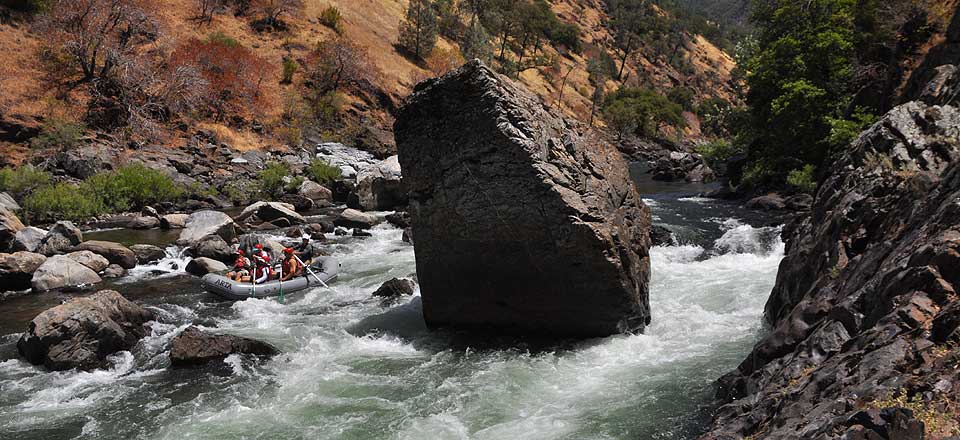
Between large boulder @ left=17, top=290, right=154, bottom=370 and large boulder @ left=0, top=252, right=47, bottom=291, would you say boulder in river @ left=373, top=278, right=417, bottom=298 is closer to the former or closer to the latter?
large boulder @ left=17, top=290, right=154, bottom=370

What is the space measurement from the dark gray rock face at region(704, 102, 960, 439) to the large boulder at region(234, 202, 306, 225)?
17.8 meters

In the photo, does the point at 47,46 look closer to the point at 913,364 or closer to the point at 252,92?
the point at 252,92

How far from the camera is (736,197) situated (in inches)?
1028

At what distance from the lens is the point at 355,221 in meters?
22.0

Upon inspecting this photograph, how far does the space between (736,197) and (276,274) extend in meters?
20.2

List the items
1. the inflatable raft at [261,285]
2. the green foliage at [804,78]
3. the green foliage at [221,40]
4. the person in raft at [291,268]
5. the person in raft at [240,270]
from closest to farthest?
the inflatable raft at [261,285]
the person in raft at [240,270]
the person in raft at [291,268]
the green foliage at [804,78]
the green foliage at [221,40]

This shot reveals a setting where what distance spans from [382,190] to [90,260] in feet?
41.4

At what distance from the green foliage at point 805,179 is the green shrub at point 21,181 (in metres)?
27.1

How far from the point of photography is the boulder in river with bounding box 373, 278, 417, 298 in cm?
1277

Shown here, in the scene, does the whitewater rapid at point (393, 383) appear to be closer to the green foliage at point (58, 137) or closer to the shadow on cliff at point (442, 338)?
the shadow on cliff at point (442, 338)

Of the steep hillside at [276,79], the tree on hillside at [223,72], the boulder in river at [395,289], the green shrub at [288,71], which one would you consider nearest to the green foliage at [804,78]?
the boulder in river at [395,289]

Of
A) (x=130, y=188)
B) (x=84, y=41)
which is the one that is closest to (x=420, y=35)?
(x=84, y=41)

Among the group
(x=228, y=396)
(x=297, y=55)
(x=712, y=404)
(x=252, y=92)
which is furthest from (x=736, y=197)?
(x=297, y=55)

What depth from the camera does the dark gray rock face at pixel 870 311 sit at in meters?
3.75
